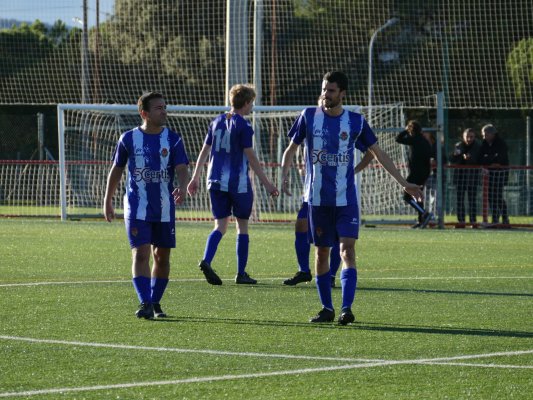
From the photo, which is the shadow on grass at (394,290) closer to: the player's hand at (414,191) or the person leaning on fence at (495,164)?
the player's hand at (414,191)

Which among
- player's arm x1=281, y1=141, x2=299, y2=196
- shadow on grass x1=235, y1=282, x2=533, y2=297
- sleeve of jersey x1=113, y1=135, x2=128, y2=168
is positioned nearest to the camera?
sleeve of jersey x1=113, y1=135, x2=128, y2=168

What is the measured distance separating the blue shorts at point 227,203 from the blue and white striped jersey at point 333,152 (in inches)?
125

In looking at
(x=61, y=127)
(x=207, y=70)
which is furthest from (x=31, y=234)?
(x=207, y=70)

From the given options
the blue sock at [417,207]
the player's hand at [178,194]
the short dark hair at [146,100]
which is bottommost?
the blue sock at [417,207]

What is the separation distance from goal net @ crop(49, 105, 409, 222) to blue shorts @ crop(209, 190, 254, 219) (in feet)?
34.2

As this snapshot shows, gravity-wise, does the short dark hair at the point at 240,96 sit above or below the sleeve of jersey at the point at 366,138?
above

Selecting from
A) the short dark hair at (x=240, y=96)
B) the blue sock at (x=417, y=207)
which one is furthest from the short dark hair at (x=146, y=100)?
the blue sock at (x=417, y=207)

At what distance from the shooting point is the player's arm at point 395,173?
901 centimetres

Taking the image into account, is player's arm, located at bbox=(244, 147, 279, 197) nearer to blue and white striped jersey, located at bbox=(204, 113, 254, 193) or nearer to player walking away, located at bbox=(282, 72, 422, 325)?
blue and white striped jersey, located at bbox=(204, 113, 254, 193)

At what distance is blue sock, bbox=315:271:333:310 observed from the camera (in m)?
9.04

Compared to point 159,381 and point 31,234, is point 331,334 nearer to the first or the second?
point 159,381

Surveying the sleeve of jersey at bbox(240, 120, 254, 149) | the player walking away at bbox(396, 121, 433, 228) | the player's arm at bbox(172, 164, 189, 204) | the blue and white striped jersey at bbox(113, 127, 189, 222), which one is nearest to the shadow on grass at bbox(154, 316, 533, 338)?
the blue and white striped jersey at bbox(113, 127, 189, 222)

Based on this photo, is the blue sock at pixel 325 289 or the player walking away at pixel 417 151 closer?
the blue sock at pixel 325 289

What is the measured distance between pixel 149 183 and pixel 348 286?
175 centimetres
